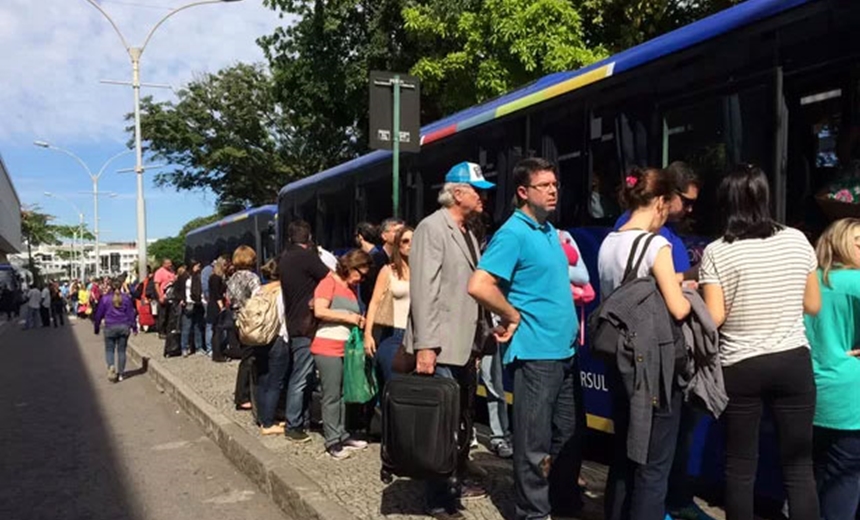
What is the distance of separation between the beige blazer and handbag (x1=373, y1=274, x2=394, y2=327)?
1257 millimetres

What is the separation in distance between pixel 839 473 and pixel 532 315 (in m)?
1.60

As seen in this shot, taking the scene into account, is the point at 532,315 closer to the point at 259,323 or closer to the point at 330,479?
the point at 330,479

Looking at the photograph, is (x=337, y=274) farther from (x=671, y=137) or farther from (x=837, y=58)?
(x=837, y=58)

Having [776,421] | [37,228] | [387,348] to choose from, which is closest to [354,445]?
[387,348]

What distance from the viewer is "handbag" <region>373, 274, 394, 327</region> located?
209 inches

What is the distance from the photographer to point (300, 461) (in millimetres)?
5637

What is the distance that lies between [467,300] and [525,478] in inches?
39.6

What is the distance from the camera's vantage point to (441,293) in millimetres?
3984

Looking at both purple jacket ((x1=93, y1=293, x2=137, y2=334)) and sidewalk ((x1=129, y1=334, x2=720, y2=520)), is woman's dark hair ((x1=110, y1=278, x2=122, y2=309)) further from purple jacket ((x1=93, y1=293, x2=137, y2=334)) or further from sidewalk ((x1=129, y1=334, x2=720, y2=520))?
sidewalk ((x1=129, y1=334, x2=720, y2=520))

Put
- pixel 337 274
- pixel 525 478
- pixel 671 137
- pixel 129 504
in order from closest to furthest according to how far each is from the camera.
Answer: pixel 525 478 → pixel 671 137 → pixel 129 504 → pixel 337 274

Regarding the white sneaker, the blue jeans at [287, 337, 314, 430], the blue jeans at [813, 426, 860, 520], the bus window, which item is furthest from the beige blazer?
the blue jeans at [287, 337, 314, 430]

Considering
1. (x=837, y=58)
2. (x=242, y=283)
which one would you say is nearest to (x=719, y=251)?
(x=837, y=58)

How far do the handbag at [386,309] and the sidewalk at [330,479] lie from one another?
3.61 feet

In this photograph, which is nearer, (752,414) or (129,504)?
(752,414)
